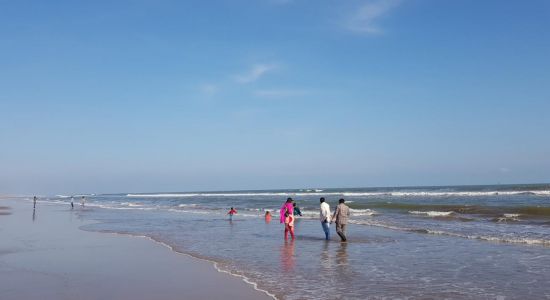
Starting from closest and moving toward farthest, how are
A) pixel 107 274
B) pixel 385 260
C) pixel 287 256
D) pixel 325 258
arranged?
pixel 107 274 < pixel 385 260 < pixel 325 258 < pixel 287 256

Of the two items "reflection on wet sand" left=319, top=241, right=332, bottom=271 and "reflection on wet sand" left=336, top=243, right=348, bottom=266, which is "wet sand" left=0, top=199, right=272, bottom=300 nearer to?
"reflection on wet sand" left=319, top=241, right=332, bottom=271

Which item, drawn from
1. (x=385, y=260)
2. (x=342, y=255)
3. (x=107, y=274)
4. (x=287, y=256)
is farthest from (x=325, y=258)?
(x=107, y=274)

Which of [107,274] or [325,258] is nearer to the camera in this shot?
[107,274]

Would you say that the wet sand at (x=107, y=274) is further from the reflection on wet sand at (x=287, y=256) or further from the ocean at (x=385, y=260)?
the reflection on wet sand at (x=287, y=256)

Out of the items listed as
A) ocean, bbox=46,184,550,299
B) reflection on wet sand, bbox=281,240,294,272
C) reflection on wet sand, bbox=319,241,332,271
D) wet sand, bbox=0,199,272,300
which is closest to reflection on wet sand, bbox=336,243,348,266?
ocean, bbox=46,184,550,299

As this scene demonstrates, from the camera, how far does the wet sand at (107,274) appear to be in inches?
317

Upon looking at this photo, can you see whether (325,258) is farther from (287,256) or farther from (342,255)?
(287,256)

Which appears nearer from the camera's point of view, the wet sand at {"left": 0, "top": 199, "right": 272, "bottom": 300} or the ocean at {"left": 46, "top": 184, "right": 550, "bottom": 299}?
the wet sand at {"left": 0, "top": 199, "right": 272, "bottom": 300}

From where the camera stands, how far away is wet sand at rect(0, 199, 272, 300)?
8.05 m

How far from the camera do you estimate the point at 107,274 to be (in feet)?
32.0

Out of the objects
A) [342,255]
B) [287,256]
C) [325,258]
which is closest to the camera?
[325,258]

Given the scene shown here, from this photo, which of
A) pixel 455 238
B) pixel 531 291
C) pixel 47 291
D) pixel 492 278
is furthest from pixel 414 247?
pixel 47 291

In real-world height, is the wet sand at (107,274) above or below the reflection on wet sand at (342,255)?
above

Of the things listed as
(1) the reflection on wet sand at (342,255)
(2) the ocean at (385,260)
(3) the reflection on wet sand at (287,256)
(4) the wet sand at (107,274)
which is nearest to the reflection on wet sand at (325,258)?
(2) the ocean at (385,260)
